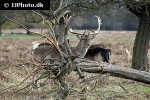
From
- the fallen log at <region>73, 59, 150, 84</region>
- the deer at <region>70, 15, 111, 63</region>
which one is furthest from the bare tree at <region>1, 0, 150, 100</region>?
the deer at <region>70, 15, 111, 63</region>

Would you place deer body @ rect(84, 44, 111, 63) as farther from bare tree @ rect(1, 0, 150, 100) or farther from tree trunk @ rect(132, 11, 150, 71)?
bare tree @ rect(1, 0, 150, 100)

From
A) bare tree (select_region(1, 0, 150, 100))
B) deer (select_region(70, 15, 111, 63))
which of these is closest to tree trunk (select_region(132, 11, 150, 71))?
deer (select_region(70, 15, 111, 63))

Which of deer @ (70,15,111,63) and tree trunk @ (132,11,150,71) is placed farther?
deer @ (70,15,111,63)

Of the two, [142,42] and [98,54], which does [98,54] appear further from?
[142,42]

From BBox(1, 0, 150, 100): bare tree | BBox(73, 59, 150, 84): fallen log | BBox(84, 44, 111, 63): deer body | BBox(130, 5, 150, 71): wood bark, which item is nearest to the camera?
BBox(1, 0, 150, 100): bare tree

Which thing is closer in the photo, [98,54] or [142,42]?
[142,42]

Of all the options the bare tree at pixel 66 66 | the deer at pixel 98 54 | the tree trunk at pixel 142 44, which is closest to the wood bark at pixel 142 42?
the tree trunk at pixel 142 44

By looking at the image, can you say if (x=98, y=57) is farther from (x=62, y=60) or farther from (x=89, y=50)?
(x=62, y=60)

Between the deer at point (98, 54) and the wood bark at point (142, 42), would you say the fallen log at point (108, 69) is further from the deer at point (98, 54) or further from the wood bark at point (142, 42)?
the deer at point (98, 54)

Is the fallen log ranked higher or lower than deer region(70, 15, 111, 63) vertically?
higher

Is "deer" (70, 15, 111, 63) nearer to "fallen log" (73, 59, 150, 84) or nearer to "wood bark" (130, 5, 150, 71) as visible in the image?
"wood bark" (130, 5, 150, 71)

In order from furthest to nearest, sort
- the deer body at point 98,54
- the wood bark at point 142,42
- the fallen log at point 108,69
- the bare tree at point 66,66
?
the deer body at point 98,54
the wood bark at point 142,42
the fallen log at point 108,69
the bare tree at point 66,66

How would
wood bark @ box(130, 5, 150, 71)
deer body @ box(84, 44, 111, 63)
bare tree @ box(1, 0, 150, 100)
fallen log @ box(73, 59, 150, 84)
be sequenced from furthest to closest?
deer body @ box(84, 44, 111, 63) → wood bark @ box(130, 5, 150, 71) → fallen log @ box(73, 59, 150, 84) → bare tree @ box(1, 0, 150, 100)

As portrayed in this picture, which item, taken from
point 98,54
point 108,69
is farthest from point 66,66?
point 98,54
